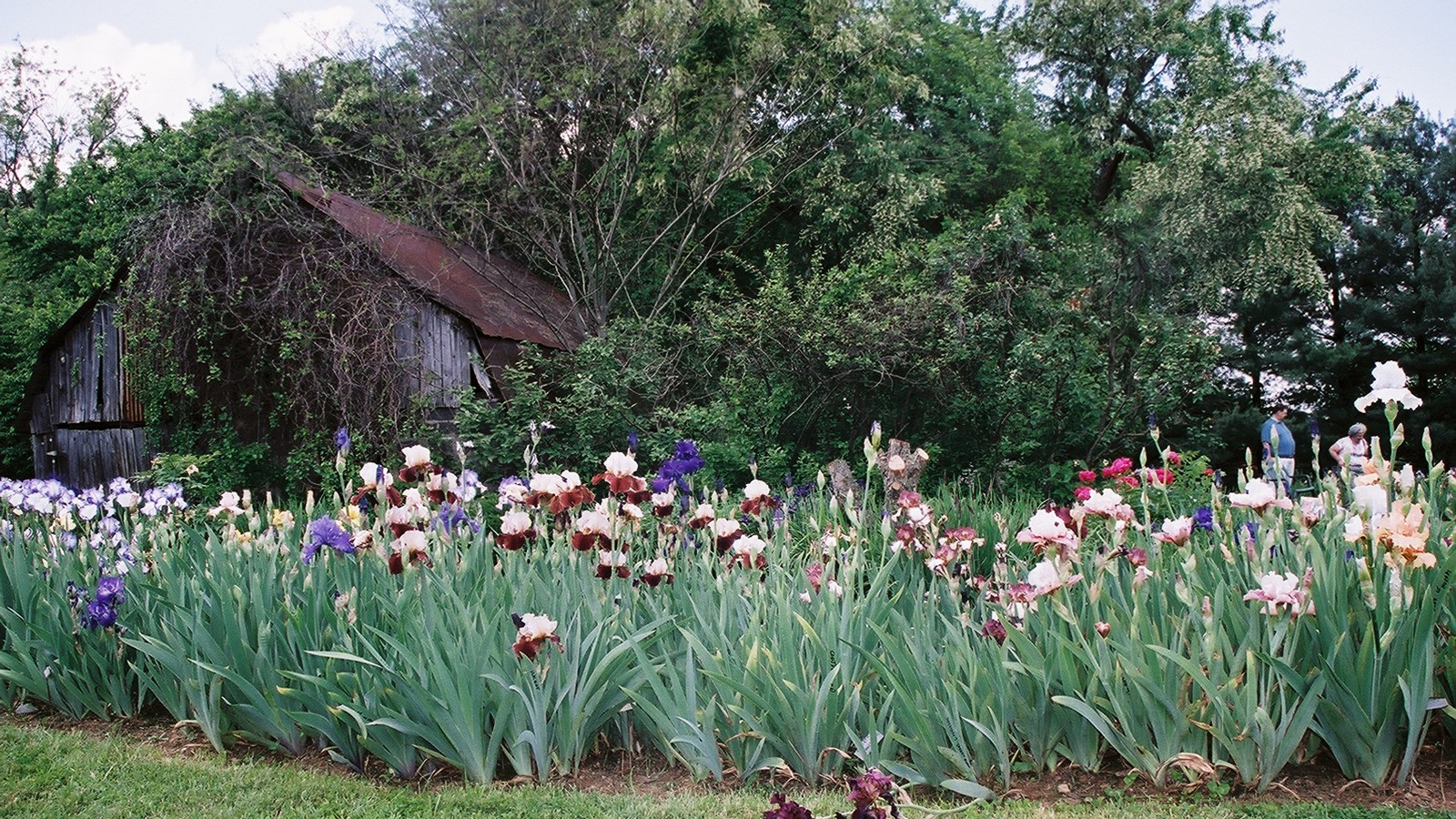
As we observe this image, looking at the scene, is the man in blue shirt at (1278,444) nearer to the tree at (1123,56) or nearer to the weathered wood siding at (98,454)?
the tree at (1123,56)

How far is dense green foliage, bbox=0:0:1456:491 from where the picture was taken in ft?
35.5

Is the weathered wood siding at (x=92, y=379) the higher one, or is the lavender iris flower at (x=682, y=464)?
the weathered wood siding at (x=92, y=379)

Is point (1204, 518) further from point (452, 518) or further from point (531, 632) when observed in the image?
point (452, 518)

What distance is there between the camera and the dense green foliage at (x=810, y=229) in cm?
1083

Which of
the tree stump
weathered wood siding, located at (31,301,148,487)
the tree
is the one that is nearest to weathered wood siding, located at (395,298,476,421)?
weathered wood siding, located at (31,301,148,487)

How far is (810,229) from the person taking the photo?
15945 millimetres

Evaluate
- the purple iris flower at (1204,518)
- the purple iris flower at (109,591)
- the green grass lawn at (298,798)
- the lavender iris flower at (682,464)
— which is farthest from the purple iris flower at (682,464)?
the purple iris flower at (109,591)

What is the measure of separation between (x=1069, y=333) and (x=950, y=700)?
8179 mm

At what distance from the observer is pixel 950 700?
130 inches

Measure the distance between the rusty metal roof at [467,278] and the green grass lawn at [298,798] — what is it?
8.92 meters

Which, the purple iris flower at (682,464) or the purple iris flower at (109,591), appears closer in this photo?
the purple iris flower at (109,591)

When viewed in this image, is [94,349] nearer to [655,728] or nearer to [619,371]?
[619,371]

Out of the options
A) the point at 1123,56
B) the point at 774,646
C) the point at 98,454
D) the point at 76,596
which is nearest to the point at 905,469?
the point at 774,646

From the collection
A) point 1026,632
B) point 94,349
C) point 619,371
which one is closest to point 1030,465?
point 619,371
